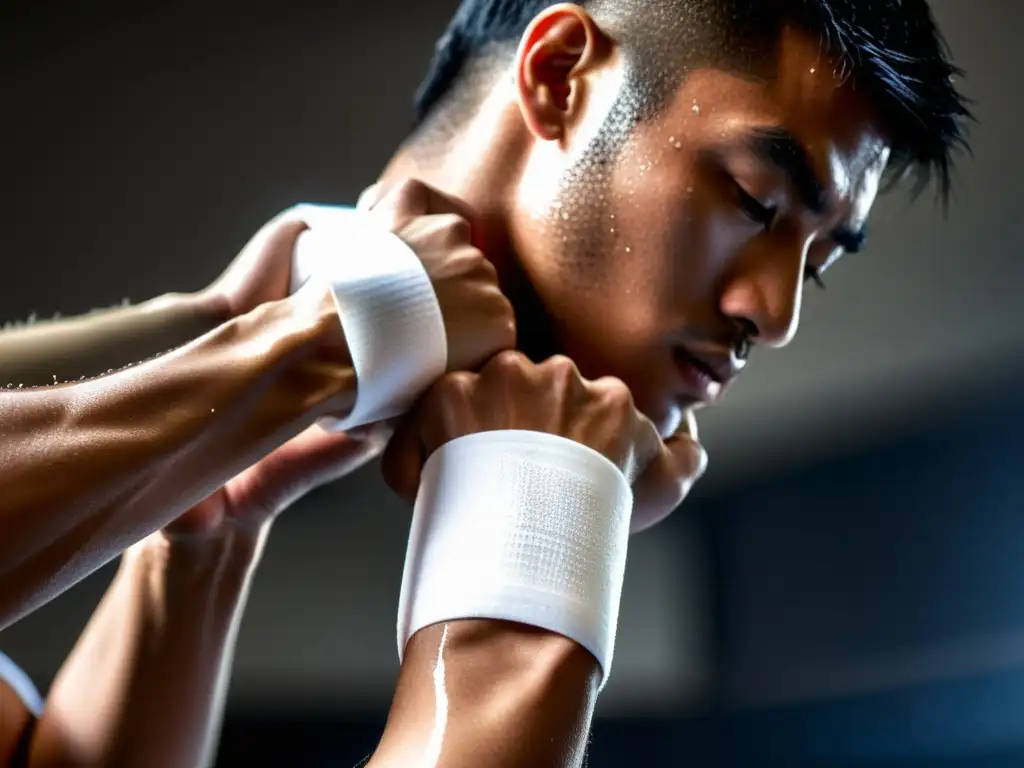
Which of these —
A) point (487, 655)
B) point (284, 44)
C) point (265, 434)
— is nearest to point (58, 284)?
point (284, 44)

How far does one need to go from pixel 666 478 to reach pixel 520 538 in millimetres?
189

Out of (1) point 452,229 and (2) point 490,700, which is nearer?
(2) point 490,700

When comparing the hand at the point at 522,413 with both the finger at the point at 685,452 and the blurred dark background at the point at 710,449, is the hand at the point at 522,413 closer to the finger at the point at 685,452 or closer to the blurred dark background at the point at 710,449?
the finger at the point at 685,452

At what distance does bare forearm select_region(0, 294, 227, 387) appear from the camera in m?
0.60

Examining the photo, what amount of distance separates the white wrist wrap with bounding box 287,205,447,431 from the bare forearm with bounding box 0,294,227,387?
113mm

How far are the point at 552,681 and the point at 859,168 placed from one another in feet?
1.28

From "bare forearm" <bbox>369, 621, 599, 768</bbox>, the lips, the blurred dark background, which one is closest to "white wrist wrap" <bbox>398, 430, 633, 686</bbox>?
"bare forearm" <bbox>369, 621, 599, 768</bbox>

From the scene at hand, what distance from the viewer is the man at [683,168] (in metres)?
0.67

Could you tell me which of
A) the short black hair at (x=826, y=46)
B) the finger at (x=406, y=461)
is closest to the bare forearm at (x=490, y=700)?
the finger at (x=406, y=461)

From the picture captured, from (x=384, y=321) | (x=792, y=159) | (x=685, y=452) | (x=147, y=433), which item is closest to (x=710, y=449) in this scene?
(x=685, y=452)

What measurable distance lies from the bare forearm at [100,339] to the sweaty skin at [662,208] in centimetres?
19

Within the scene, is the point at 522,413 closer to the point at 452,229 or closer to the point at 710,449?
the point at 452,229

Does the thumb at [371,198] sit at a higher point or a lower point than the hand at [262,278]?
higher

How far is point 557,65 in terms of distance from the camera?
0.74 m
